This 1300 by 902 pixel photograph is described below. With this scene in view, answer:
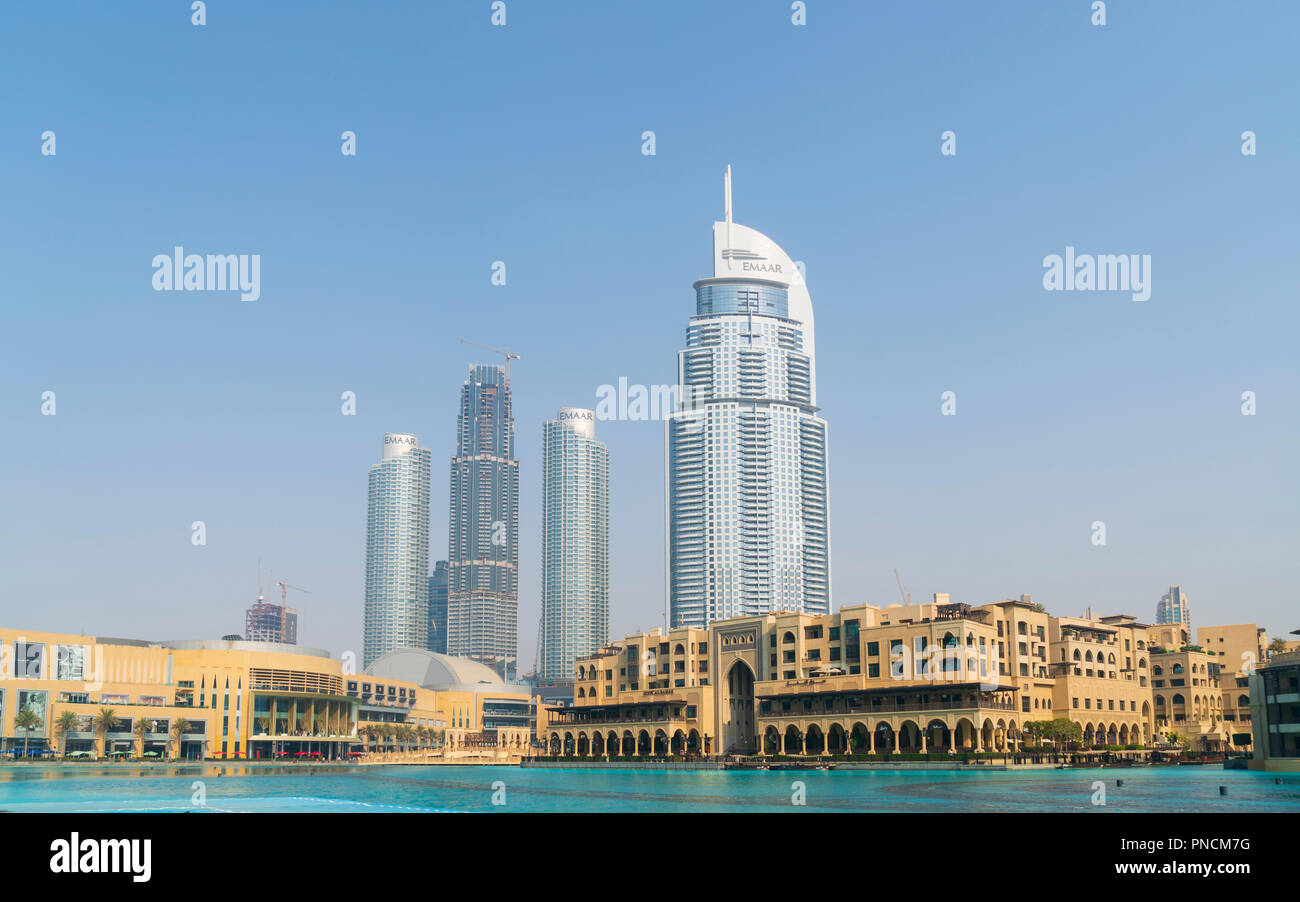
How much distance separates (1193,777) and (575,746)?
353 ft

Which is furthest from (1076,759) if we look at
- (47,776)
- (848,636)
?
(47,776)

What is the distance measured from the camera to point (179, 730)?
19438cm

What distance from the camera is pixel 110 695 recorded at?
18888 cm

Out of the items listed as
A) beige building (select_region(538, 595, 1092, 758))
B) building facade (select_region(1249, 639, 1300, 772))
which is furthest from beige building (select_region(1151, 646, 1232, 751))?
building facade (select_region(1249, 639, 1300, 772))

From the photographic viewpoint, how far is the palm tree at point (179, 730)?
7628 inches

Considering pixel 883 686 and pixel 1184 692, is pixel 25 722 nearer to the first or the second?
pixel 883 686

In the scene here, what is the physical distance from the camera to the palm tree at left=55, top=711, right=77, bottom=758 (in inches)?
7062

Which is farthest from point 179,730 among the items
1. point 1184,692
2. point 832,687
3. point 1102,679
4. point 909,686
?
point 1184,692

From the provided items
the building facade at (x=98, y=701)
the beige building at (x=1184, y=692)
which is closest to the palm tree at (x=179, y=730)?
the building facade at (x=98, y=701)
